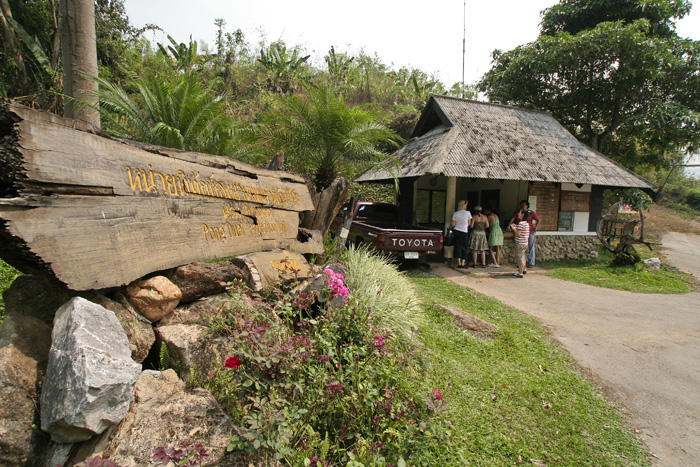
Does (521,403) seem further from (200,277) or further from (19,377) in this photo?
(19,377)

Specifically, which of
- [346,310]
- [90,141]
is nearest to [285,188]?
[346,310]

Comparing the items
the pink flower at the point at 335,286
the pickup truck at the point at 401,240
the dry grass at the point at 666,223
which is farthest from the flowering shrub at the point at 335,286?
the dry grass at the point at 666,223

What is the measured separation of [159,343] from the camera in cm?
270

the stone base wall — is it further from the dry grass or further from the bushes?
the bushes

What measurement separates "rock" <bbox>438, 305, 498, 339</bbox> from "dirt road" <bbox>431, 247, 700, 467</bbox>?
98 cm

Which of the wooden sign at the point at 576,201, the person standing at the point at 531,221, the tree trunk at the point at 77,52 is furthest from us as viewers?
the wooden sign at the point at 576,201

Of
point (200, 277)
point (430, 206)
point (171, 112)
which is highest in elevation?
point (171, 112)

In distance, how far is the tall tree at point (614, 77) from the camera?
14828mm

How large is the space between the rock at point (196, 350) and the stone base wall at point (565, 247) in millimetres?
10603

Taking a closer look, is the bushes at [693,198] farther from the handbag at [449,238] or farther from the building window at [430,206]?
the handbag at [449,238]

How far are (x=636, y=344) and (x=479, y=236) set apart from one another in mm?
5311

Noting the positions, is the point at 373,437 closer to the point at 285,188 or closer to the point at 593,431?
the point at 593,431

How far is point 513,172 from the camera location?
10539 millimetres

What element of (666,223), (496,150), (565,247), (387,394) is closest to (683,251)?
(565,247)
